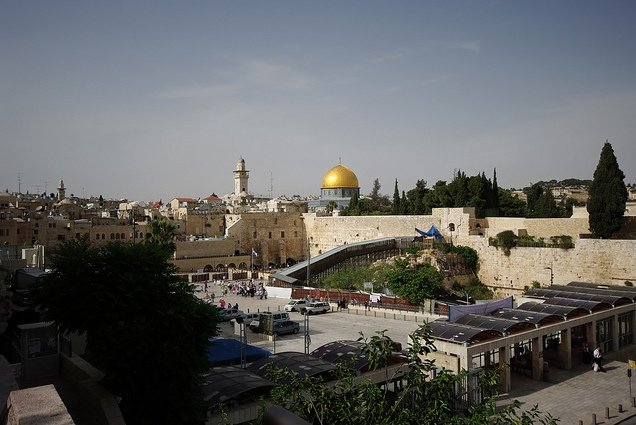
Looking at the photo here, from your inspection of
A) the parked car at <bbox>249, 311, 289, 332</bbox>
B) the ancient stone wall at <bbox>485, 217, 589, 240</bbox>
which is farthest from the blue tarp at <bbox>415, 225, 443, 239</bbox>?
the parked car at <bbox>249, 311, 289, 332</bbox>

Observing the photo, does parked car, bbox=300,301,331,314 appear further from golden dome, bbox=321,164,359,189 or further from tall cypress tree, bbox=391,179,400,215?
golden dome, bbox=321,164,359,189

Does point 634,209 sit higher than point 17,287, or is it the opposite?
A: point 634,209

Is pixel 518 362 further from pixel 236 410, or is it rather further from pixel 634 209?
pixel 634 209

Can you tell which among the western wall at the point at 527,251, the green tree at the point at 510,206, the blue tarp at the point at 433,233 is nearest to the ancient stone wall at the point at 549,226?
the western wall at the point at 527,251

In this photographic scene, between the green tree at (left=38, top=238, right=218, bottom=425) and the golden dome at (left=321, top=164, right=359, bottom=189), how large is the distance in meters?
55.4

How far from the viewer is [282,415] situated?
2.67m

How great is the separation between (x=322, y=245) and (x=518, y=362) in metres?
33.5

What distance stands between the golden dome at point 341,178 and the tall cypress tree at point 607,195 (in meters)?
39.6

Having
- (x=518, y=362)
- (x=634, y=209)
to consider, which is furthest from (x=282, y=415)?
(x=634, y=209)

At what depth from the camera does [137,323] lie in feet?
27.5

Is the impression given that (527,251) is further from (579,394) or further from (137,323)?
(137,323)

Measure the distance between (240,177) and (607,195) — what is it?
54.1m

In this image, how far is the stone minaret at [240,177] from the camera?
72625mm

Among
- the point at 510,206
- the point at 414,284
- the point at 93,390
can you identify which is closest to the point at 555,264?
the point at 414,284
